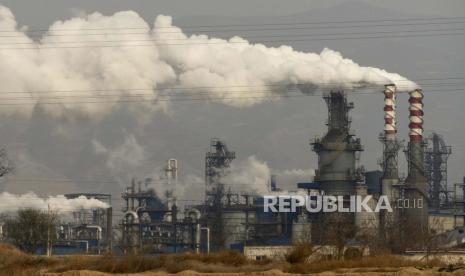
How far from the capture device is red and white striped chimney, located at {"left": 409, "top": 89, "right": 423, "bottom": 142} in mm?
110938

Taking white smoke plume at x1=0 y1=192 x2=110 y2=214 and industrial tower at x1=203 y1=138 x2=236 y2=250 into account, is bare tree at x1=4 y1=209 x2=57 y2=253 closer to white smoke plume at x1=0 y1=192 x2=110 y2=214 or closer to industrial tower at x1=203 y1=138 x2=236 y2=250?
white smoke plume at x1=0 y1=192 x2=110 y2=214

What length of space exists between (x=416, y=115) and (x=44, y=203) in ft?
158

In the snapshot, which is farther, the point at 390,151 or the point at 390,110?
the point at 390,151

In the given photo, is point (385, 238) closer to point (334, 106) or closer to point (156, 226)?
point (334, 106)

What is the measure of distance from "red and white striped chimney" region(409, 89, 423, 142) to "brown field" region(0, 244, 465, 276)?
6913 centimetres

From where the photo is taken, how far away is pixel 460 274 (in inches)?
1374

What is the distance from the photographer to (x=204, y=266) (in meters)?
40.1

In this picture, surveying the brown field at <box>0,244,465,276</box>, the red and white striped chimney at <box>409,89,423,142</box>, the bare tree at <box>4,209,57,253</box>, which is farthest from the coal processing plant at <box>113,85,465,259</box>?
the brown field at <box>0,244,465,276</box>

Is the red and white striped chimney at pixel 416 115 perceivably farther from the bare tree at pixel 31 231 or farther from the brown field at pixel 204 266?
the brown field at pixel 204 266

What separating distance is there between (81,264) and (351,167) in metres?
74.6

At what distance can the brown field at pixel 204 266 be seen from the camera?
3734cm

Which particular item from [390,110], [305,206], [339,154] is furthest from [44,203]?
[390,110]

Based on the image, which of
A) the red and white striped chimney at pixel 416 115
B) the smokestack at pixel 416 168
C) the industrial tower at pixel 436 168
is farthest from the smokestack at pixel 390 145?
the industrial tower at pixel 436 168

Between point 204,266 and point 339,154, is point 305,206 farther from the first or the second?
point 204,266
